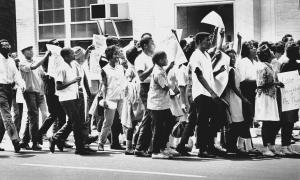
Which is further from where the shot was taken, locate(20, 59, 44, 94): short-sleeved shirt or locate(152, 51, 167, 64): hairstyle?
locate(20, 59, 44, 94): short-sleeved shirt

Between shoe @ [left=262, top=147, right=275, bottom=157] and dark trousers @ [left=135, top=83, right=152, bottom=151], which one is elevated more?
dark trousers @ [left=135, top=83, right=152, bottom=151]

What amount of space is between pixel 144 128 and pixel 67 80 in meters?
1.61

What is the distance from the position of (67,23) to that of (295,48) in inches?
477

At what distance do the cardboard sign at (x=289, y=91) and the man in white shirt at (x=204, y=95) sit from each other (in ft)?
3.64

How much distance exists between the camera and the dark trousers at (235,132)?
1107 centimetres

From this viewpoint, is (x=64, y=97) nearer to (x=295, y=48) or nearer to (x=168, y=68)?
(x=168, y=68)

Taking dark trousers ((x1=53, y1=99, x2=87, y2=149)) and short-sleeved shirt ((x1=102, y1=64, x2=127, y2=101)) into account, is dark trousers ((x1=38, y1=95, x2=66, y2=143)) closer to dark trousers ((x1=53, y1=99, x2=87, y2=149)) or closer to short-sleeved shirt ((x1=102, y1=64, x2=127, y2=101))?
dark trousers ((x1=53, y1=99, x2=87, y2=149))

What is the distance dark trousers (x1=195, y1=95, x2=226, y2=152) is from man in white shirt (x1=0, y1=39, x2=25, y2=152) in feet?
11.2

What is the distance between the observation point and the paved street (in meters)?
9.03

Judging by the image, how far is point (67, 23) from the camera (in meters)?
21.8

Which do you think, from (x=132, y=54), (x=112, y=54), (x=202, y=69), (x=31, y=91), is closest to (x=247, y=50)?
(x=202, y=69)

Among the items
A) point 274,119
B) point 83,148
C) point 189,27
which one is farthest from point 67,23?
point 274,119

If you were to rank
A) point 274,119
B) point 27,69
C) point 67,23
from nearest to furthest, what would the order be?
1. point 274,119
2. point 27,69
3. point 67,23

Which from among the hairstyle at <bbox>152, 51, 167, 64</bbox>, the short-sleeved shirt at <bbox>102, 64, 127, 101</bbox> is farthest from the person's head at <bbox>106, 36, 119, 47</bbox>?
the hairstyle at <bbox>152, 51, 167, 64</bbox>
